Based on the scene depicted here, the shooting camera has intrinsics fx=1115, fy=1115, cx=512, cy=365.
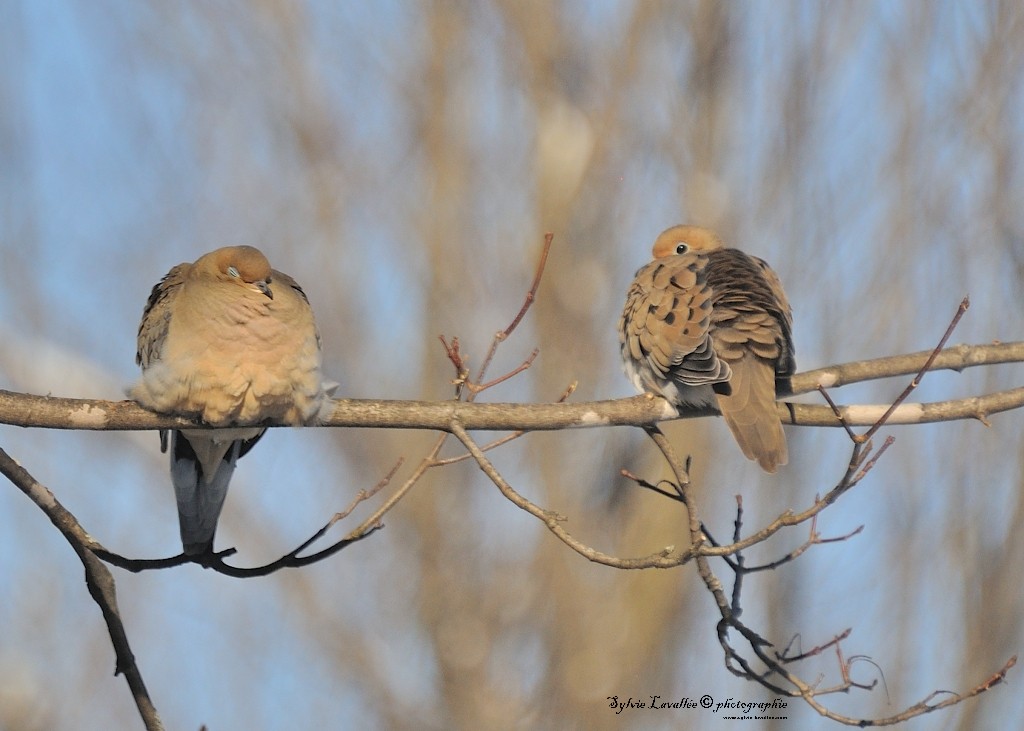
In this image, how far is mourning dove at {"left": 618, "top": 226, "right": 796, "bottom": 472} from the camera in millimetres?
3402

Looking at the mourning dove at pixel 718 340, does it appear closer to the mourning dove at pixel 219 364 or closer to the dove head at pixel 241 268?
the mourning dove at pixel 219 364

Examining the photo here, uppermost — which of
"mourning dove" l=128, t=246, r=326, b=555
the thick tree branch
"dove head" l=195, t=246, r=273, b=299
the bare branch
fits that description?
"dove head" l=195, t=246, r=273, b=299

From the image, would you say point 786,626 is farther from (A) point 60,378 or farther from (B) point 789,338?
(A) point 60,378

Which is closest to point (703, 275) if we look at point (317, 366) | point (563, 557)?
point (317, 366)

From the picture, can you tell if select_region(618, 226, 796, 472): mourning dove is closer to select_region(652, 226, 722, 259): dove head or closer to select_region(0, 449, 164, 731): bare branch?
select_region(652, 226, 722, 259): dove head

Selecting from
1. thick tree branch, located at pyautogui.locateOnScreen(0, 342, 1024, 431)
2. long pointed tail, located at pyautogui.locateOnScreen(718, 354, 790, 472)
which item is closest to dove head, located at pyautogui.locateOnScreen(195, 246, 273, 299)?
thick tree branch, located at pyautogui.locateOnScreen(0, 342, 1024, 431)

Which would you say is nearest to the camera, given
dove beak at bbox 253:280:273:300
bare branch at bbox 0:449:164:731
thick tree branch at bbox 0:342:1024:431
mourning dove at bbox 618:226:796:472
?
bare branch at bbox 0:449:164:731

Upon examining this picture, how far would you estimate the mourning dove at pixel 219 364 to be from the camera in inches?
121

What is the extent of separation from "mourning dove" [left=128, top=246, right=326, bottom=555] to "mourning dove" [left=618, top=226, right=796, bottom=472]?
1165 mm

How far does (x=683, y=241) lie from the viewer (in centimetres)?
460

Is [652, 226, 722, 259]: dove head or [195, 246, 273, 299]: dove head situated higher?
[652, 226, 722, 259]: dove head

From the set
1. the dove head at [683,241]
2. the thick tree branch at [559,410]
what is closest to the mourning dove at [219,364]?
the thick tree branch at [559,410]

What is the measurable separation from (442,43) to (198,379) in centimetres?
467

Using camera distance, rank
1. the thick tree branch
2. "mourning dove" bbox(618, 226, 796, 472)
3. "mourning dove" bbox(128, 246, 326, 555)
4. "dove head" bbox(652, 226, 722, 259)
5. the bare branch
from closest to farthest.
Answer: the bare branch, the thick tree branch, "mourning dove" bbox(128, 246, 326, 555), "mourning dove" bbox(618, 226, 796, 472), "dove head" bbox(652, 226, 722, 259)
